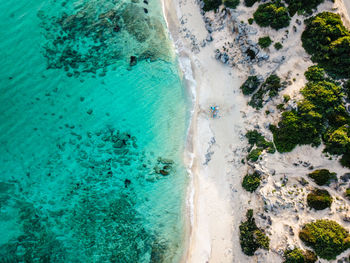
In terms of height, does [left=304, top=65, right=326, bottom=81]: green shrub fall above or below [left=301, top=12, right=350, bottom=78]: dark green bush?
below

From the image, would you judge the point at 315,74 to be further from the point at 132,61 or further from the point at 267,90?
the point at 132,61

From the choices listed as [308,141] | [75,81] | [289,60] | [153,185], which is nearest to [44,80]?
[75,81]

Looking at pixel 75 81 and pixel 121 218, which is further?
pixel 75 81

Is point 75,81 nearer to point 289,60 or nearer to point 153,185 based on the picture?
point 153,185

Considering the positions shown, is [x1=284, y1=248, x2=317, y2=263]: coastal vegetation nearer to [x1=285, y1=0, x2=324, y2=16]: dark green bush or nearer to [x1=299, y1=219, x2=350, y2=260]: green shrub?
[x1=299, y1=219, x2=350, y2=260]: green shrub

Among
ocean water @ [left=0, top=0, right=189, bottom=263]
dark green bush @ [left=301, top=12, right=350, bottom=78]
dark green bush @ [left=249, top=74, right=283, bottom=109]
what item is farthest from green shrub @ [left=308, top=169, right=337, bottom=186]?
ocean water @ [left=0, top=0, right=189, bottom=263]

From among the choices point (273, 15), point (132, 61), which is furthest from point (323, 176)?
point (132, 61)
